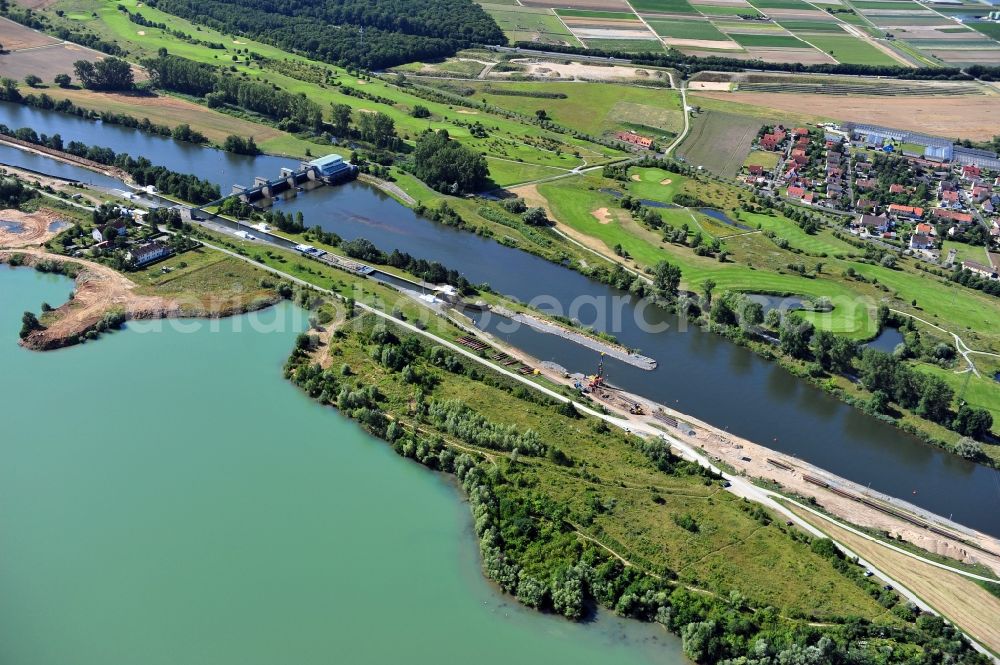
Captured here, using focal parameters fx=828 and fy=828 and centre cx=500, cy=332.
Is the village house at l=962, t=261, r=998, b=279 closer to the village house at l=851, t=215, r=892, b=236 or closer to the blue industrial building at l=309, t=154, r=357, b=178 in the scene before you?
the village house at l=851, t=215, r=892, b=236

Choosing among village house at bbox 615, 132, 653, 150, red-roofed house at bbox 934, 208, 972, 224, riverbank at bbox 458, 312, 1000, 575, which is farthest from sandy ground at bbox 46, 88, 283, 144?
red-roofed house at bbox 934, 208, 972, 224

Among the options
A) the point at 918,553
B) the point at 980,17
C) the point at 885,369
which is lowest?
the point at 918,553

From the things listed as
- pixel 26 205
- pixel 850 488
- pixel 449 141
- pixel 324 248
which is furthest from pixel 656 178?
pixel 26 205

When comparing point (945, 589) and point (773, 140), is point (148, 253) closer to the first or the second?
point (945, 589)

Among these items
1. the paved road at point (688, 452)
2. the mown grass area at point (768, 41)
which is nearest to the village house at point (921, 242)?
the paved road at point (688, 452)

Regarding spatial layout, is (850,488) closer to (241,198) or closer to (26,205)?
(241,198)

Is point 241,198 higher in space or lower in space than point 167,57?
lower

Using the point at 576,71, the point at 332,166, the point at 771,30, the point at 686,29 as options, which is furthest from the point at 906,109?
the point at 332,166

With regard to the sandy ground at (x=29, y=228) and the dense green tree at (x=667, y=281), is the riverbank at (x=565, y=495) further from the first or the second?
the sandy ground at (x=29, y=228)
